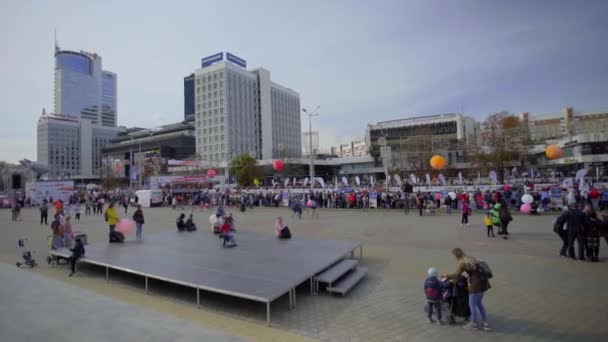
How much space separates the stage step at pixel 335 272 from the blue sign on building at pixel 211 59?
108582mm

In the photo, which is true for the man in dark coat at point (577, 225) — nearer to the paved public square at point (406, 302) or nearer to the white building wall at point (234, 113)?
the paved public square at point (406, 302)

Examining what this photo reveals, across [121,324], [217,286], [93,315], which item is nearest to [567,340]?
[217,286]

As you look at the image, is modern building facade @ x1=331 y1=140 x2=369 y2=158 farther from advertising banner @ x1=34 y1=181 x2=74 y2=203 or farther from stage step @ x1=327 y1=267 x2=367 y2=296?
stage step @ x1=327 y1=267 x2=367 y2=296

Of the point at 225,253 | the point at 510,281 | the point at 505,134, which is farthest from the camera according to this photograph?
Answer: the point at 505,134

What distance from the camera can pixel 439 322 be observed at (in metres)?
5.91

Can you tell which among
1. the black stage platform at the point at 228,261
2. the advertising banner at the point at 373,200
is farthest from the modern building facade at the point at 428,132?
the black stage platform at the point at 228,261

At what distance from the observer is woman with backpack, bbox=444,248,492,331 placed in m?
5.44

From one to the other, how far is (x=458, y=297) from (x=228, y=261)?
19.8 ft

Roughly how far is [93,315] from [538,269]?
10.7 meters

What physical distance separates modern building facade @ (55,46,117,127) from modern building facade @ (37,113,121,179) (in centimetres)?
2575

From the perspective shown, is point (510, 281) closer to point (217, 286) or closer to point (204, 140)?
point (217, 286)

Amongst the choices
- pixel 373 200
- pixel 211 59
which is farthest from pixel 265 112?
pixel 373 200

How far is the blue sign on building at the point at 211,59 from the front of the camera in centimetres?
10644

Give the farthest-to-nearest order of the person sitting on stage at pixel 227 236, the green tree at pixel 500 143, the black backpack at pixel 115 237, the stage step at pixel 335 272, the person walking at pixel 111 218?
the green tree at pixel 500 143 < the person walking at pixel 111 218 < the black backpack at pixel 115 237 < the person sitting on stage at pixel 227 236 < the stage step at pixel 335 272
